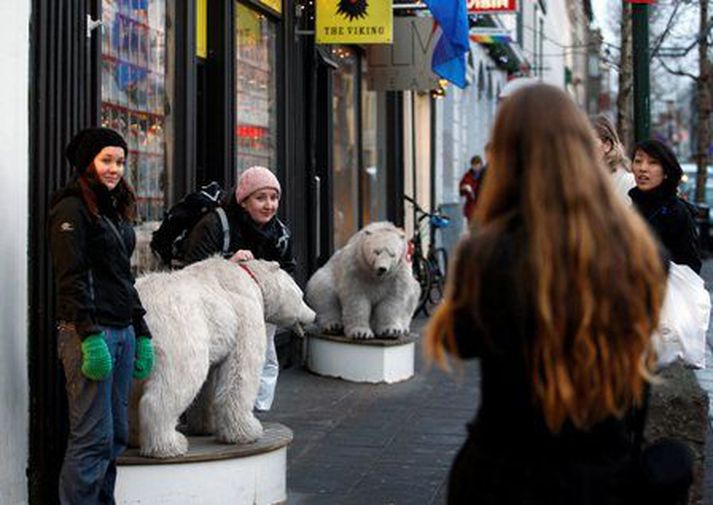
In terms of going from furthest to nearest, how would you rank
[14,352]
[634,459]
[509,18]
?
1. [509,18]
2. [14,352]
3. [634,459]

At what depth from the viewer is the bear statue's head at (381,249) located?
10.7 metres

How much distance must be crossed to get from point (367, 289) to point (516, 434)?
7.97 metres

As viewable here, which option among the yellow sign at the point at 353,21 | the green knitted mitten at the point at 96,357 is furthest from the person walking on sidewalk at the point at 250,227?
the yellow sign at the point at 353,21

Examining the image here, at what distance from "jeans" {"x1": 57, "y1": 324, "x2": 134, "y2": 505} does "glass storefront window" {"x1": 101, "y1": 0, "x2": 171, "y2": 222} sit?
2.66 m

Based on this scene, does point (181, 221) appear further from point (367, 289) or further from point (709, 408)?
point (367, 289)

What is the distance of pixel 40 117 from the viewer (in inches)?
255

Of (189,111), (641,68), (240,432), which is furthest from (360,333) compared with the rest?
(240,432)

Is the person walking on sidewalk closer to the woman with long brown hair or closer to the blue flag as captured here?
the woman with long brown hair

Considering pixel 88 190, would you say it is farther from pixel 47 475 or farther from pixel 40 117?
pixel 47 475

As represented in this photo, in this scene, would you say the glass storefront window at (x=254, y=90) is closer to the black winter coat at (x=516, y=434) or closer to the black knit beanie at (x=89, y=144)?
the black knit beanie at (x=89, y=144)

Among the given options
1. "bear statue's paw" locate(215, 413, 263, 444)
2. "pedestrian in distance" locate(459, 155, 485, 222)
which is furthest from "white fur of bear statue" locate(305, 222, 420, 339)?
"pedestrian in distance" locate(459, 155, 485, 222)

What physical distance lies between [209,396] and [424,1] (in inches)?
268

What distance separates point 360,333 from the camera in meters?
11.2

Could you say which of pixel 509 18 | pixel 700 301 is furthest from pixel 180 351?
pixel 509 18
